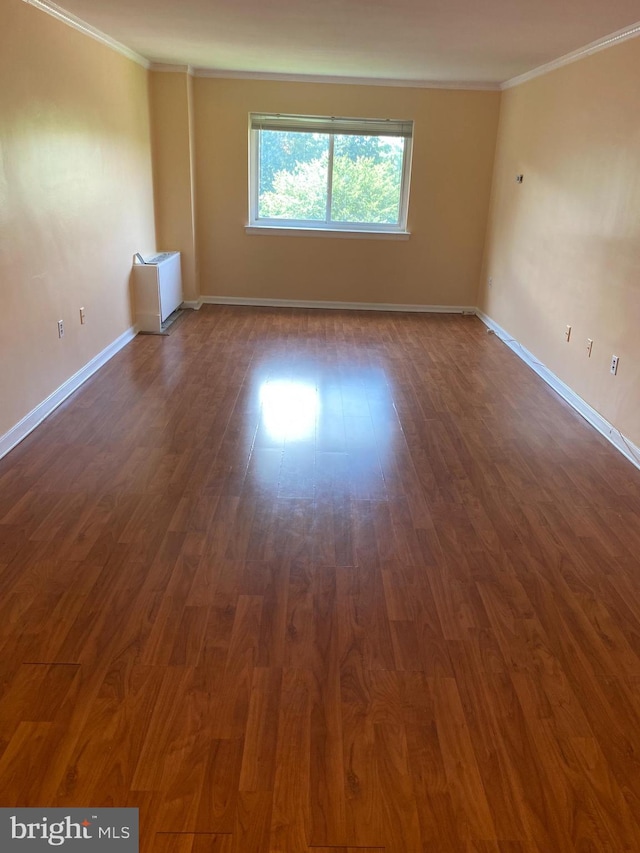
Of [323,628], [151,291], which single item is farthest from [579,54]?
[323,628]

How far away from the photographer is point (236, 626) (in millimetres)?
2119

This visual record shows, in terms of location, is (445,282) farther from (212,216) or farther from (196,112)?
(196,112)

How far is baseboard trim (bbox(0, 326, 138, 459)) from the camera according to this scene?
11.1 feet

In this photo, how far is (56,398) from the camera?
13.1ft

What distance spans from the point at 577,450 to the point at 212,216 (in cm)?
465

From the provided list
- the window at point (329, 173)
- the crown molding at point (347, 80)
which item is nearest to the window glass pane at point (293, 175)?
the window at point (329, 173)

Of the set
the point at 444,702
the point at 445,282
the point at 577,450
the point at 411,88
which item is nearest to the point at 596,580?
the point at 444,702

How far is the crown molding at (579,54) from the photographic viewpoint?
12.1 feet

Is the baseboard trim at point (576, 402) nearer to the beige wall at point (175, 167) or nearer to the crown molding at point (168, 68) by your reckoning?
the beige wall at point (175, 167)

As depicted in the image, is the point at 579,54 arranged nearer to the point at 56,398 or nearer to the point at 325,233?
the point at 325,233

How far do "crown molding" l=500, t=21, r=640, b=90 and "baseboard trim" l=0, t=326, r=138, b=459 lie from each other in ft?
13.1

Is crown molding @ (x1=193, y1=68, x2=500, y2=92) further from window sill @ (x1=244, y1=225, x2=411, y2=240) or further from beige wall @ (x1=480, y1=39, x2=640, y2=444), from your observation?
window sill @ (x1=244, y1=225, x2=411, y2=240)

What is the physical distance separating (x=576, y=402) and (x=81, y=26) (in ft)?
13.5
